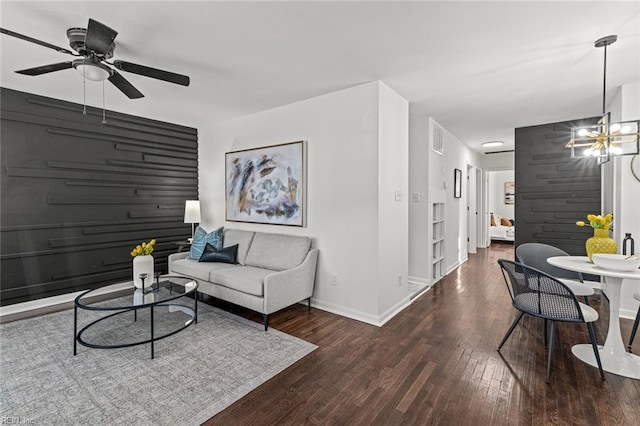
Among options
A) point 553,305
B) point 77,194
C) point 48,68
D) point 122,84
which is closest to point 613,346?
point 553,305

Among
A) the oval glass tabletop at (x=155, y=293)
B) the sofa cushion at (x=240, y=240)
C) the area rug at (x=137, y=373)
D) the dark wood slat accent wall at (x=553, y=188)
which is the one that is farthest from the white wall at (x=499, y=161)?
the oval glass tabletop at (x=155, y=293)

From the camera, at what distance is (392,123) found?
3.50m

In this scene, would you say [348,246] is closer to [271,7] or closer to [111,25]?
[271,7]

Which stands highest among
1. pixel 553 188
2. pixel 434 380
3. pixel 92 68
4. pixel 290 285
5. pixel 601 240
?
pixel 92 68

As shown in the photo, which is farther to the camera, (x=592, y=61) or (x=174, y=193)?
(x=174, y=193)

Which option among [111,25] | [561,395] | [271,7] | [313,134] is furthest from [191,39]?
[561,395]

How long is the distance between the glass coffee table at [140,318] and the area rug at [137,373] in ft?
0.38

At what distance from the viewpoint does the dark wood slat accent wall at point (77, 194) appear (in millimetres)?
3584

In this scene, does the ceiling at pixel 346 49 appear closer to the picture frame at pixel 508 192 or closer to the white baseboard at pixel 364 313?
the white baseboard at pixel 364 313

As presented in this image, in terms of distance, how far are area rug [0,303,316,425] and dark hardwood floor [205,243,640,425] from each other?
0.19m

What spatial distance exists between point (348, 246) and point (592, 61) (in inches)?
114

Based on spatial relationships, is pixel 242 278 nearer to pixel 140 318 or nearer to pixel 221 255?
pixel 221 255

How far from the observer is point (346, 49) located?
2561 millimetres

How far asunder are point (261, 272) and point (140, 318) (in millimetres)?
1395
